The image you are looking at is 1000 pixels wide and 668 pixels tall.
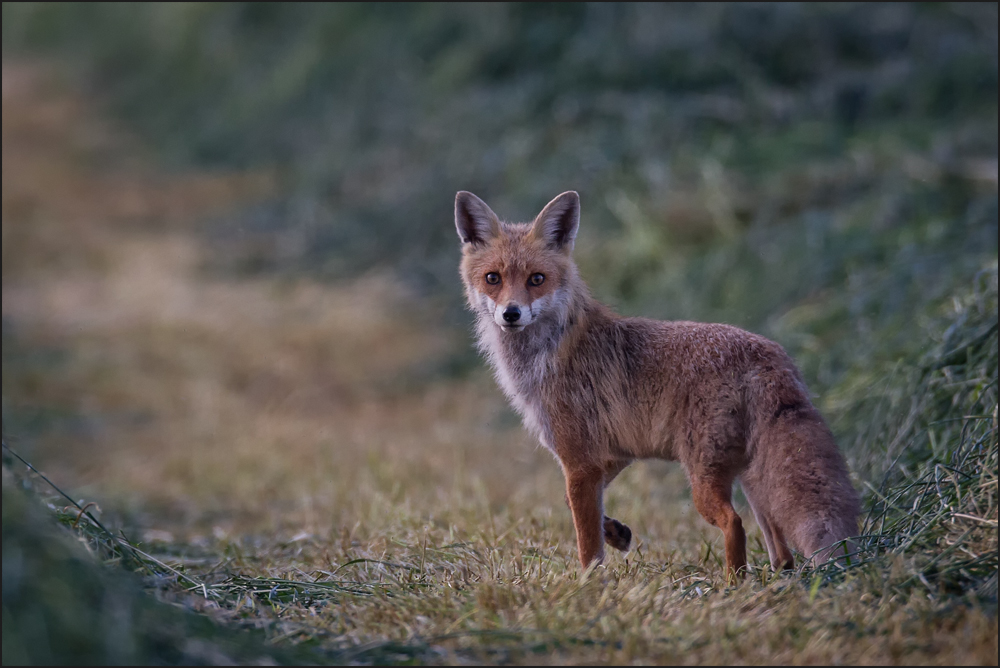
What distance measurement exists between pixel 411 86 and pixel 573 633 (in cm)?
1321

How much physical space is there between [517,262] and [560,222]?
0.43 metres

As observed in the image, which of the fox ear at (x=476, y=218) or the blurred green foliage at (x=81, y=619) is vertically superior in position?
the fox ear at (x=476, y=218)

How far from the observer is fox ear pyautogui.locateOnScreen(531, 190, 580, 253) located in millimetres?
5059

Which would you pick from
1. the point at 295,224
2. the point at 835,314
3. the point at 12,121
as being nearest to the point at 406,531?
the point at 835,314

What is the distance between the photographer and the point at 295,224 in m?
15.7

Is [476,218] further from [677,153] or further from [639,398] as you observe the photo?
[677,153]

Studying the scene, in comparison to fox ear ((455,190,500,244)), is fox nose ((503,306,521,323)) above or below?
below

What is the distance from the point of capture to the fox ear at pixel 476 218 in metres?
5.12

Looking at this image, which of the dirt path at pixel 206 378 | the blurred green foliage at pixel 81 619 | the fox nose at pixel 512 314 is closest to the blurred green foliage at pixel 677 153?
the dirt path at pixel 206 378

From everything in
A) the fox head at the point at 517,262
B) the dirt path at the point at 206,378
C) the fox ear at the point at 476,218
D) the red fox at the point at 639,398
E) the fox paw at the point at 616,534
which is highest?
the dirt path at the point at 206,378

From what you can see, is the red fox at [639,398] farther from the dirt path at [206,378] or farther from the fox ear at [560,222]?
the dirt path at [206,378]

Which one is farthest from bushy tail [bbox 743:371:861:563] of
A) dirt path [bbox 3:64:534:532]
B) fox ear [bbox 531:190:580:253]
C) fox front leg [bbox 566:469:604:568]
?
dirt path [bbox 3:64:534:532]

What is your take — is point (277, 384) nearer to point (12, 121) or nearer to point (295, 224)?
point (295, 224)

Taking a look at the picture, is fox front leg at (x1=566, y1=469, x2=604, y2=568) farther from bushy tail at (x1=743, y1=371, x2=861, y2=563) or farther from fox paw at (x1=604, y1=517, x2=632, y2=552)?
bushy tail at (x1=743, y1=371, x2=861, y2=563)
